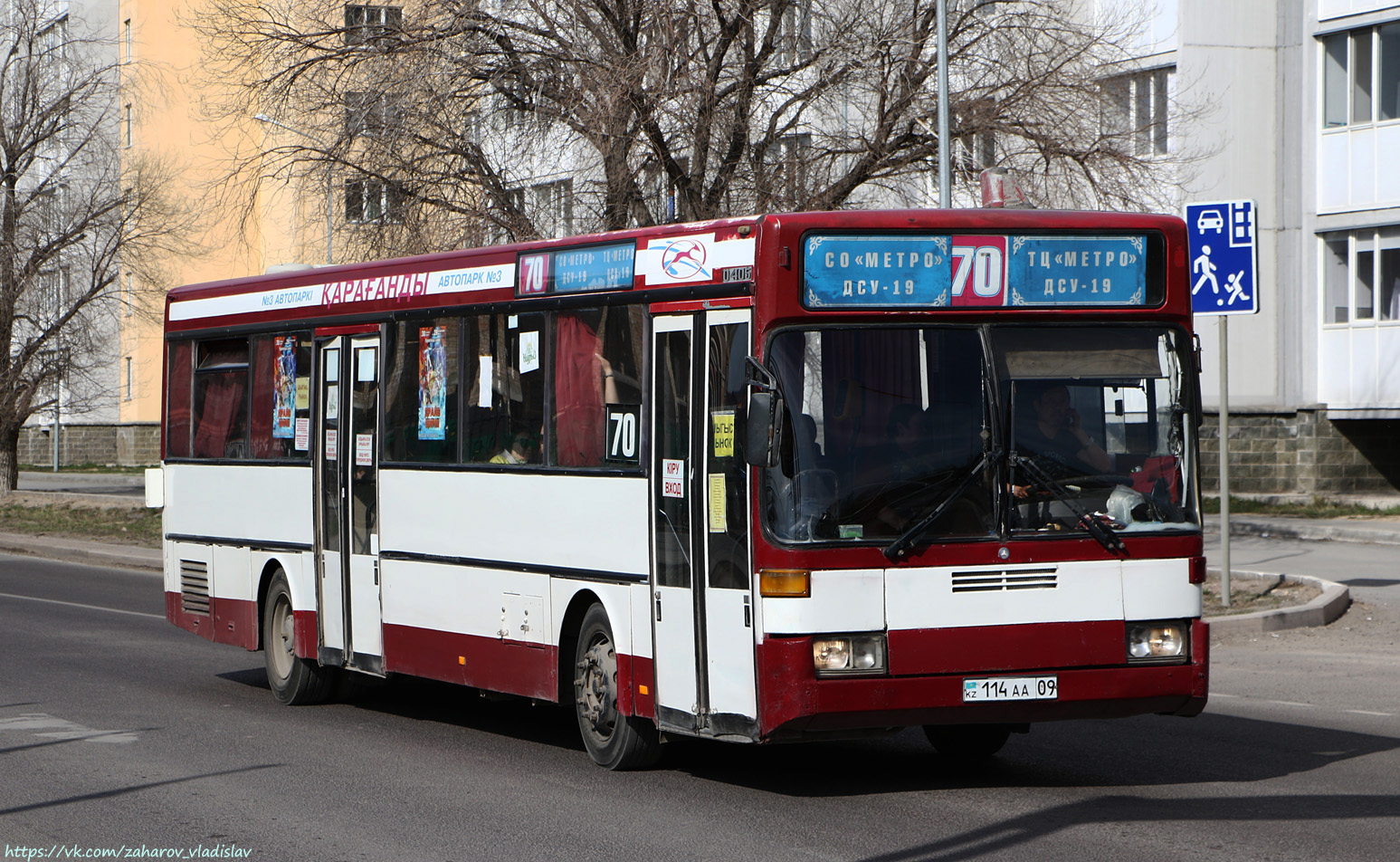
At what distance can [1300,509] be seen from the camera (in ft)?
98.0

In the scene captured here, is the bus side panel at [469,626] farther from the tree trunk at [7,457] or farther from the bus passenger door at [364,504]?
the tree trunk at [7,457]

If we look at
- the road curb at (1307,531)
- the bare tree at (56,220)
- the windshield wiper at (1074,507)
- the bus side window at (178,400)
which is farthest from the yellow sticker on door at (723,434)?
the bare tree at (56,220)

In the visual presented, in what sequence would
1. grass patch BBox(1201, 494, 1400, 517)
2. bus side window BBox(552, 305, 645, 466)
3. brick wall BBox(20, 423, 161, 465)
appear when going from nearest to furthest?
bus side window BBox(552, 305, 645, 466), grass patch BBox(1201, 494, 1400, 517), brick wall BBox(20, 423, 161, 465)

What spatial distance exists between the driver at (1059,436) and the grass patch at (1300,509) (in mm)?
21550

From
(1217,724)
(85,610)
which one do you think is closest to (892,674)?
(1217,724)

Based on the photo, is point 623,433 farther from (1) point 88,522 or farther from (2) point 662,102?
(1) point 88,522

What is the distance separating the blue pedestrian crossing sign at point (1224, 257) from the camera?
1515 centimetres

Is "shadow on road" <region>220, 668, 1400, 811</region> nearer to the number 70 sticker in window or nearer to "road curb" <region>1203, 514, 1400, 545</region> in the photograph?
the number 70 sticker in window

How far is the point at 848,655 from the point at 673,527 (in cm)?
117

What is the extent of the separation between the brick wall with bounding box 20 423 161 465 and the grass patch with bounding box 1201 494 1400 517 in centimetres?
3878

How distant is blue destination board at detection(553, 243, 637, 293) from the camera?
9.06 m

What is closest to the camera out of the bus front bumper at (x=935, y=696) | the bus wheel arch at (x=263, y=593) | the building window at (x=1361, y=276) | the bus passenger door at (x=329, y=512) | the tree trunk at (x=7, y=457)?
the bus front bumper at (x=935, y=696)

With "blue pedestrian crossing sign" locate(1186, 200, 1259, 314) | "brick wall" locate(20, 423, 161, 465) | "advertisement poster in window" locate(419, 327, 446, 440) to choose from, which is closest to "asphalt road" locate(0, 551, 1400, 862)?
"advertisement poster in window" locate(419, 327, 446, 440)

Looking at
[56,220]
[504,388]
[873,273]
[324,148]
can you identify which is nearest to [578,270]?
[504,388]
